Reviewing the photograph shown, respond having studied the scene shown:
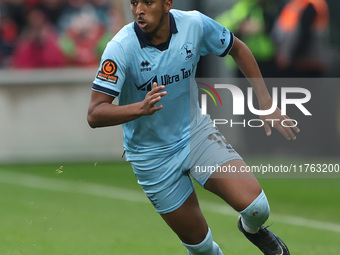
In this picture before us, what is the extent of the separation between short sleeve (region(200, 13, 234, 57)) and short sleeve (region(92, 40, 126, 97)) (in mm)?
864

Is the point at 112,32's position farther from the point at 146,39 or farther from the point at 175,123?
the point at 146,39

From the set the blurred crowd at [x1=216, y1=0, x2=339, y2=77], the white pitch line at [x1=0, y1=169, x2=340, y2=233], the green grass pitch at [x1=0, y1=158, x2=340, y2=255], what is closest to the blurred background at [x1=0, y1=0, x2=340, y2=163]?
the blurred crowd at [x1=216, y1=0, x2=339, y2=77]

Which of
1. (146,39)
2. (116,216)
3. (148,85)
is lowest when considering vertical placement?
(116,216)

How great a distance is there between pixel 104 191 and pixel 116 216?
1.82 metres

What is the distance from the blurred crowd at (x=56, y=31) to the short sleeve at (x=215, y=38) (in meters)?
8.94

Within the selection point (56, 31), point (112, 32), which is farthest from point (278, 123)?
point (56, 31)

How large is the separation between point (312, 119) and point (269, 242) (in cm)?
734

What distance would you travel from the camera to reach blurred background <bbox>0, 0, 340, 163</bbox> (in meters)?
13.8

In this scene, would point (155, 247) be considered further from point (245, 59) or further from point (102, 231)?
point (245, 59)

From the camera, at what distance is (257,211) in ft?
21.1

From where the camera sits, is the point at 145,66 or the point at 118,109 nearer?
the point at 118,109

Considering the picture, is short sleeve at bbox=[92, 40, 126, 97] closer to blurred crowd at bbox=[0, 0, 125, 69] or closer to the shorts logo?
the shorts logo

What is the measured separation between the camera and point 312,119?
14086 mm

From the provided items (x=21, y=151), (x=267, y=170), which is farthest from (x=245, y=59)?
(x=21, y=151)
